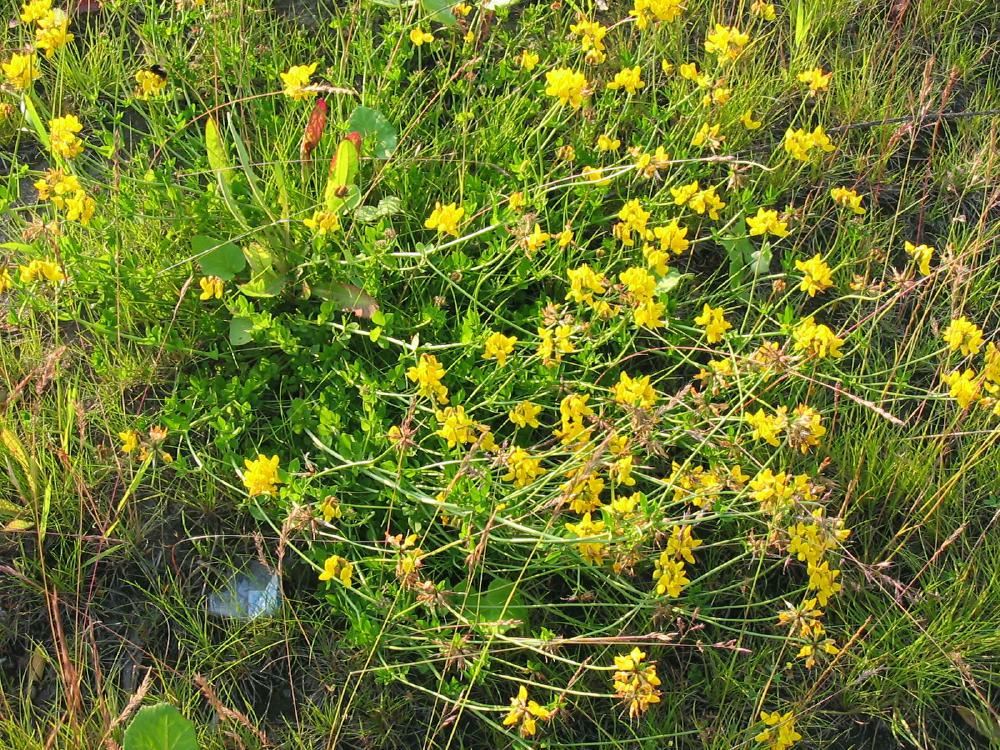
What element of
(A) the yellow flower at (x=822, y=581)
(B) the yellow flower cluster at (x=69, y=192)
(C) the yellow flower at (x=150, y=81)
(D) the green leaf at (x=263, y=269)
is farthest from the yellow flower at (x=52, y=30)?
(A) the yellow flower at (x=822, y=581)

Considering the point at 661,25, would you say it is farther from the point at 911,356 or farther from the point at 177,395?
the point at 177,395

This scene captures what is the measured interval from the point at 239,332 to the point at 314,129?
58 cm

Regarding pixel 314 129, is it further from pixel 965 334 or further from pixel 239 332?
pixel 965 334

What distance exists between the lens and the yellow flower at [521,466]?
198cm

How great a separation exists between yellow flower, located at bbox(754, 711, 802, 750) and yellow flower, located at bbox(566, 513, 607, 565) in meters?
0.47

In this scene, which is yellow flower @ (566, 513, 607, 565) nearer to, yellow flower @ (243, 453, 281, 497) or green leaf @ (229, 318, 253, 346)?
yellow flower @ (243, 453, 281, 497)

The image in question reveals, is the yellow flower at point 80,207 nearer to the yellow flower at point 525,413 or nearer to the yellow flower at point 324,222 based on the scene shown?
the yellow flower at point 324,222

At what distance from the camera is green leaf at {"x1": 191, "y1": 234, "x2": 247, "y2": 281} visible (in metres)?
2.35

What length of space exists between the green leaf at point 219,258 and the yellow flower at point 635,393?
3.15 ft

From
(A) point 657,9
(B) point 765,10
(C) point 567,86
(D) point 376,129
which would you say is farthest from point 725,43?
(D) point 376,129

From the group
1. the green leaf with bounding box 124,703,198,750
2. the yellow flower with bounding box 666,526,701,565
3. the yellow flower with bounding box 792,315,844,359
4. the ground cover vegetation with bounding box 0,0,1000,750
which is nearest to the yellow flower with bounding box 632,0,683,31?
the ground cover vegetation with bounding box 0,0,1000,750

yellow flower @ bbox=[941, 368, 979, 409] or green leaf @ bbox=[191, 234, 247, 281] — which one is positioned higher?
yellow flower @ bbox=[941, 368, 979, 409]

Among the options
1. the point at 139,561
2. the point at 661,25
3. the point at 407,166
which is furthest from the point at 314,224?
the point at 661,25

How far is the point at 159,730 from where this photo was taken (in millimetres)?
1886
